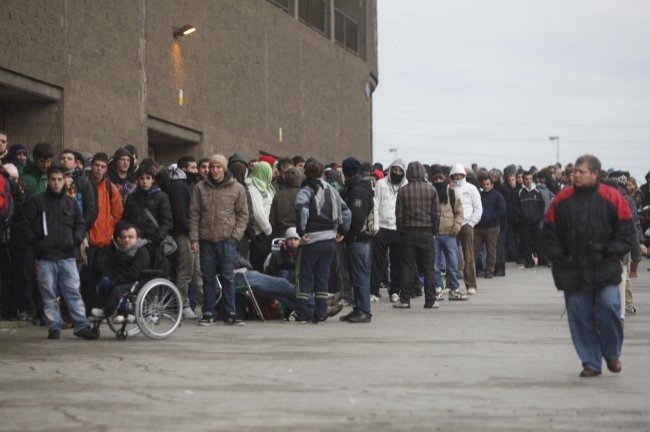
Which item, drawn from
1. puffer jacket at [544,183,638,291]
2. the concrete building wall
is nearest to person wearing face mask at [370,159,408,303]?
the concrete building wall

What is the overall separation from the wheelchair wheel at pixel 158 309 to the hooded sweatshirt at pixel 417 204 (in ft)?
19.5

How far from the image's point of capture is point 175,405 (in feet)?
33.8

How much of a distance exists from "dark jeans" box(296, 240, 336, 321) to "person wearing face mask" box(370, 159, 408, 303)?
3.92m

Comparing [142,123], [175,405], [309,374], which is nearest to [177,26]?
[142,123]

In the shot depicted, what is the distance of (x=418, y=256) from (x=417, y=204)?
824mm

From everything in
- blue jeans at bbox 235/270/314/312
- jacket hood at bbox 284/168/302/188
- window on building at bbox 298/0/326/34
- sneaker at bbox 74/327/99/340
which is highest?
window on building at bbox 298/0/326/34

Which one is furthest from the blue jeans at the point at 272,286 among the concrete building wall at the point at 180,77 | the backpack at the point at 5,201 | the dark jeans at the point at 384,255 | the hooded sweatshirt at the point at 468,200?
the hooded sweatshirt at the point at 468,200

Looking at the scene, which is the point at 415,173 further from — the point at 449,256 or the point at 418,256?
the point at 449,256

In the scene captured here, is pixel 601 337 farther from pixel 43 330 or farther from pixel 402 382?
pixel 43 330

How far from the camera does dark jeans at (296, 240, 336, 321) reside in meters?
18.1

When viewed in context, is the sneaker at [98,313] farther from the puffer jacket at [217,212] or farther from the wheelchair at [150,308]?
the puffer jacket at [217,212]

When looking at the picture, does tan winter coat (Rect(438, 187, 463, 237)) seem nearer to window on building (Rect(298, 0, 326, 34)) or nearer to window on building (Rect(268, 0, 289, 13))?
window on building (Rect(268, 0, 289, 13))

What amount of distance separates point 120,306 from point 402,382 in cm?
473

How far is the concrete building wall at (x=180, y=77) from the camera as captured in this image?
22.5m
